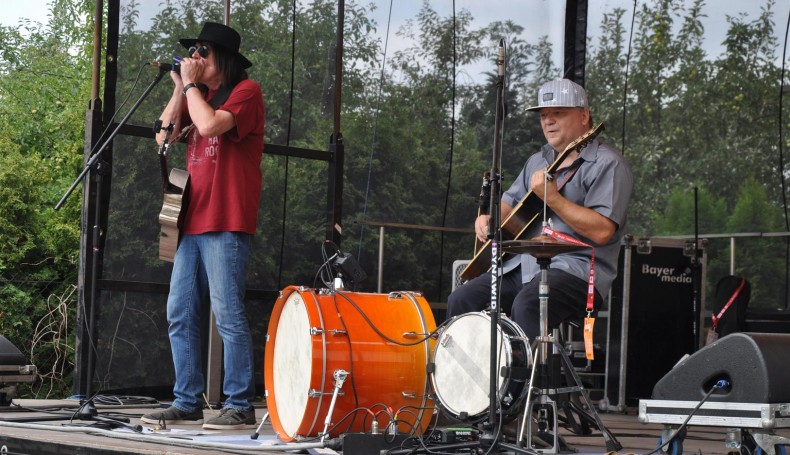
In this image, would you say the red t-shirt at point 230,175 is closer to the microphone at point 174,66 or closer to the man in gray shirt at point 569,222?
the microphone at point 174,66

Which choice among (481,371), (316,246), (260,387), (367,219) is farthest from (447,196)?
(481,371)

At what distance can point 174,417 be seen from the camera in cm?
422

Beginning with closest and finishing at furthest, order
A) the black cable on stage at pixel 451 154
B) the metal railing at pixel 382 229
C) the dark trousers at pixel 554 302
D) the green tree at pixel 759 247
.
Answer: the dark trousers at pixel 554 302 < the metal railing at pixel 382 229 < the black cable on stage at pixel 451 154 < the green tree at pixel 759 247

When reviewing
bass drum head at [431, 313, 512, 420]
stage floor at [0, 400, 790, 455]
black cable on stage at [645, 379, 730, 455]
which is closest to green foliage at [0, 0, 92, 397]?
stage floor at [0, 400, 790, 455]

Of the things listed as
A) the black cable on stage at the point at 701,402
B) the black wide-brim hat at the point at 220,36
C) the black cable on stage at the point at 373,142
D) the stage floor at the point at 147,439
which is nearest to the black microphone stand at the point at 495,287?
the stage floor at the point at 147,439

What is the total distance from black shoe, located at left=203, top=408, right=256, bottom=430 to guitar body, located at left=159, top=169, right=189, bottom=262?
0.70 meters

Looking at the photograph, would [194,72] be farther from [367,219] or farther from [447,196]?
[447,196]

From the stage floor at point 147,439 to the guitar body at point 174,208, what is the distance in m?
0.75

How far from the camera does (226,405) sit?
4195 mm

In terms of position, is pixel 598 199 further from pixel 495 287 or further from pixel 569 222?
pixel 495 287

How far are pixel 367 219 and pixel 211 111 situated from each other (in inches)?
120

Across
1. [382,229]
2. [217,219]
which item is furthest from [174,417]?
[382,229]

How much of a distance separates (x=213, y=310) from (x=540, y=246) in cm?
148

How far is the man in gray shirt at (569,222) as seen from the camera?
3.85 metres
